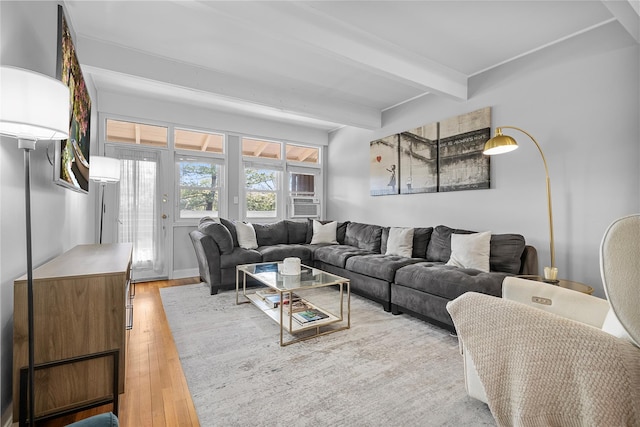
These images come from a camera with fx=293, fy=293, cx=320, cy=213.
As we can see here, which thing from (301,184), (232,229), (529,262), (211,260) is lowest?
(211,260)

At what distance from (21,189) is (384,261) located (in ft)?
9.57

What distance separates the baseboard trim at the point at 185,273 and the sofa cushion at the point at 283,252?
123 centimetres

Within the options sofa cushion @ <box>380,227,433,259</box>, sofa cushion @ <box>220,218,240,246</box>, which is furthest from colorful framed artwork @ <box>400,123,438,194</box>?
sofa cushion @ <box>220,218,240,246</box>

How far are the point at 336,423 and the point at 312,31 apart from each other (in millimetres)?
2763

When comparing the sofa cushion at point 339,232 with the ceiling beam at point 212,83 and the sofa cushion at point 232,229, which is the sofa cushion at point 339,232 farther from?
the ceiling beam at point 212,83

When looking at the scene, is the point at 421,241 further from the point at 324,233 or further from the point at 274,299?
the point at 274,299

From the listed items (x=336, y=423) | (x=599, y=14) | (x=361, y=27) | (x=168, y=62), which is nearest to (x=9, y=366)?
(x=336, y=423)

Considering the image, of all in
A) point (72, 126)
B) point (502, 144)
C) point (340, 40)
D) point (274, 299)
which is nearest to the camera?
point (72, 126)

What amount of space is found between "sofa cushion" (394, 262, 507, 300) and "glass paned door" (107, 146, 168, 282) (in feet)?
11.6

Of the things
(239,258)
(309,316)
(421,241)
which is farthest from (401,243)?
→ (239,258)

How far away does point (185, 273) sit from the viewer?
4637mm

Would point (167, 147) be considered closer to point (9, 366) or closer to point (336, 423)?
point (9, 366)

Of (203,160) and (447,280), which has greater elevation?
(203,160)

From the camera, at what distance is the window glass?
529 centimetres
